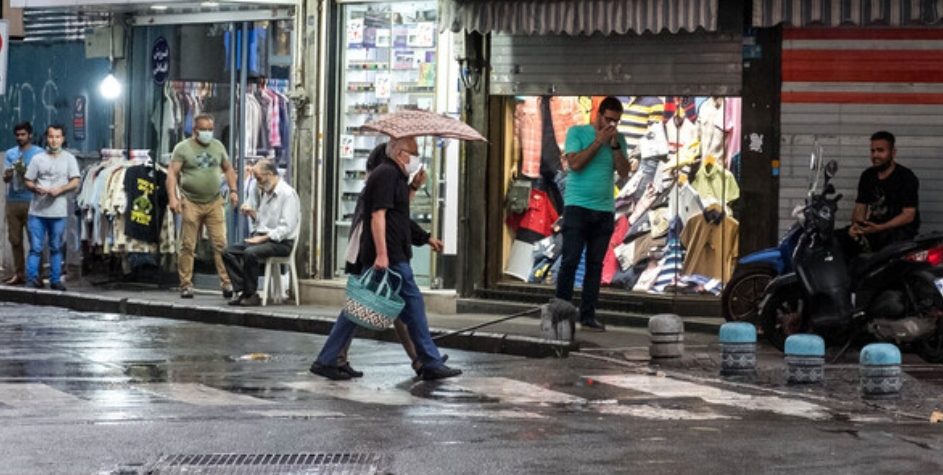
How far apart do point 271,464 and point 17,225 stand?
15170 millimetres

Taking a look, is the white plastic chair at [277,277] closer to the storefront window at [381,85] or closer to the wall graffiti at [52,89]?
the storefront window at [381,85]

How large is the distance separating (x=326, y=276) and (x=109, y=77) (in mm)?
4687

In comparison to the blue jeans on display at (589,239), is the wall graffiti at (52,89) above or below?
above

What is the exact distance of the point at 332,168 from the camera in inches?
867

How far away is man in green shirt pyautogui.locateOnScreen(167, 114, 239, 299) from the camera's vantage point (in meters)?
21.8

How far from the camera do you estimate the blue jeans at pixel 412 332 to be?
47.6ft

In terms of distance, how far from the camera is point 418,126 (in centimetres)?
1466

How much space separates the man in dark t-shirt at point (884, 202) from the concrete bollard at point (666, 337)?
85.8 inches

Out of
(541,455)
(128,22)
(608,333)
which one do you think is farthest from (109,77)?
(541,455)

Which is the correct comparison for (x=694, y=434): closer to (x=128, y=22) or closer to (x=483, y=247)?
(x=483, y=247)

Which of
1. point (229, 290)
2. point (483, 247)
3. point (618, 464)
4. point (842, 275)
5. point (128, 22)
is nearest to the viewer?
point (618, 464)

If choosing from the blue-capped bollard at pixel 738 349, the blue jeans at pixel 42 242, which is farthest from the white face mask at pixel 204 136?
the blue-capped bollard at pixel 738 349

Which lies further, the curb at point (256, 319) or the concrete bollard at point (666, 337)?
the curb at point (256, 319)

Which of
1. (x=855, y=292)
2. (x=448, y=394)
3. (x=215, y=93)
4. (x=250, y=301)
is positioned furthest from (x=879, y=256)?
(x=215, y=93)
